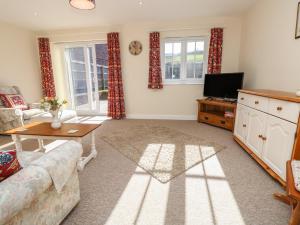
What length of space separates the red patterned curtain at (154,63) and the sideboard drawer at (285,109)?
2846 millimetres

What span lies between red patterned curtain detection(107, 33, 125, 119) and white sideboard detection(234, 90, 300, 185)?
3018 mm

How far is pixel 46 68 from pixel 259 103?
5.22 metres

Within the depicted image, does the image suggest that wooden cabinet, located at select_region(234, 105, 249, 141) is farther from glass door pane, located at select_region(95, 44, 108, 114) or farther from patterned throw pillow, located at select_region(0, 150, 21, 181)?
glass door pane, located at select_region(95, 44, 108, 114)

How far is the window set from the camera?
433 cm

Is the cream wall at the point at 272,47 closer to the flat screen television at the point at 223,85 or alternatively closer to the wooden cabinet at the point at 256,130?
the flat screen television at the point at 223,85

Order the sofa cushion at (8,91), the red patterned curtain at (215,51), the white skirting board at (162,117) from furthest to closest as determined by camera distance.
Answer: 1. the white skirting board at (162,117)
2. the red patterned curtain at (215,51)
3. the sofa cushion at (8,91)

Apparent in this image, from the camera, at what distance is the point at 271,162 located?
194 centimetres

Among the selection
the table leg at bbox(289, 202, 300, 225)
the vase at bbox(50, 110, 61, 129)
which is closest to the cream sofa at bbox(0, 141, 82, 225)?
the vase at bbox(50, 110, 61, 129)

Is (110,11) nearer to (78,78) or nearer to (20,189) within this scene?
(78,78)

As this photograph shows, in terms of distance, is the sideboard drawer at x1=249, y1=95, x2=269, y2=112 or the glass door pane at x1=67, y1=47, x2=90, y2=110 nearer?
the sideboard drawer at x1=249, y1=95, x2=269, y2=112

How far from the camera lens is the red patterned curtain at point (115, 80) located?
4.44 metres

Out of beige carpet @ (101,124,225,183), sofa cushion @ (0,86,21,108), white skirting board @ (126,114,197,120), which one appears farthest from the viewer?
→ white skirting board @ (126,114,197,120)

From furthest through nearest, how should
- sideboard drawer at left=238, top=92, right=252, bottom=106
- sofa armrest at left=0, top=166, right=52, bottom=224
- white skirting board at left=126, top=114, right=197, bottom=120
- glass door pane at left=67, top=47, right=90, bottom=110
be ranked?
1. glass door pane at left=67, top=47, right=90, bottom=110
2. white skirting board at left=126, top=114, right=197, bottom=120
3. sideboard drawer at left=238, top=92, right=252, bottom=106
4. sofa armrest at left=0, top=166, right=52, bottom=224

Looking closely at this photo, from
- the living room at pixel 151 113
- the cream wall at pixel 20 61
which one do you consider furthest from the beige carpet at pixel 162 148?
the cream wall at pixel 20 61
